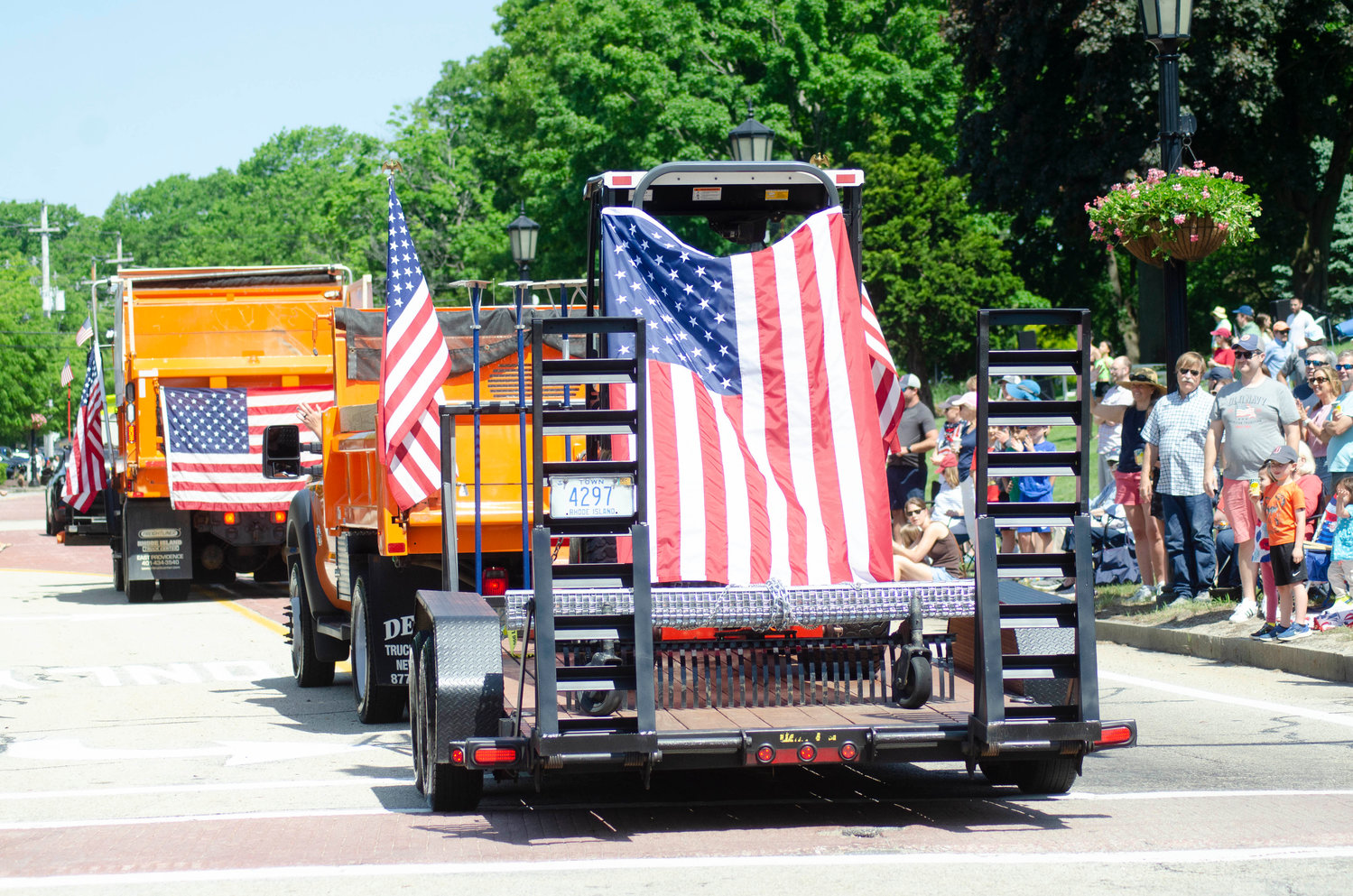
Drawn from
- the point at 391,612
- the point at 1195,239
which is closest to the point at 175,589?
the point at 391,612

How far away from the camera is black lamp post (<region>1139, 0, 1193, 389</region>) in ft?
45.8

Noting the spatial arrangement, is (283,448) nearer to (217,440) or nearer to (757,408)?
(757,408)

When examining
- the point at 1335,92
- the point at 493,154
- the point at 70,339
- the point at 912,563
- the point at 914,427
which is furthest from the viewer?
the point at 70,339

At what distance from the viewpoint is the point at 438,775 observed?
7.18 metres

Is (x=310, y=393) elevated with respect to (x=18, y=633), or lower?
elevated

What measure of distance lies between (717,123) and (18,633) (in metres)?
29.2

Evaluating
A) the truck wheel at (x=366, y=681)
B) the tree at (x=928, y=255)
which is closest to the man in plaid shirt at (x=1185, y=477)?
the truck wheel at (x=366, y=681)

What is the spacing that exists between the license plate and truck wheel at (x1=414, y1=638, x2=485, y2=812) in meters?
1.19

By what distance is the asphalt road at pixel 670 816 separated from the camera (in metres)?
6.07

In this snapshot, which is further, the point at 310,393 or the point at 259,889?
the point at 310,393

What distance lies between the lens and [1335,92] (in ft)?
114

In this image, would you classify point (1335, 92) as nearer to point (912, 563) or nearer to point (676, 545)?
point (912, 563)

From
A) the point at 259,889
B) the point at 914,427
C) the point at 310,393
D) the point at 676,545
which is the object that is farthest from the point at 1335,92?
the point at 259,889

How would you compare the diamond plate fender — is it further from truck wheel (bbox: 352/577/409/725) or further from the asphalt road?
truck wheel (bbox: 352/577/409/725)
